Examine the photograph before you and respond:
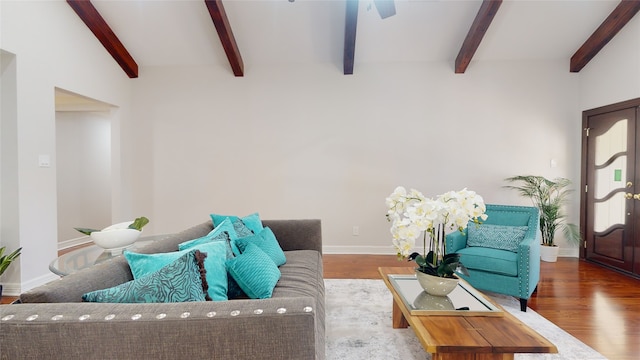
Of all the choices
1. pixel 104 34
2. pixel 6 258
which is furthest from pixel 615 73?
pixel 6 258

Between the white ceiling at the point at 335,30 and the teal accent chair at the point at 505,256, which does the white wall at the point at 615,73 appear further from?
the teal accent chair at the point at 505,256

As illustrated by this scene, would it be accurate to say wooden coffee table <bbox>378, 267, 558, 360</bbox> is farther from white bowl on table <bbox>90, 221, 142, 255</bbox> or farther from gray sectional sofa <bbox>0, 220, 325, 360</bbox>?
white bowl on table <bbox>90, 221, 142, 255</bbox>

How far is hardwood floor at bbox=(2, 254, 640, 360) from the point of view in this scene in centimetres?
208

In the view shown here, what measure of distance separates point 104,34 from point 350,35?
3.15 metres

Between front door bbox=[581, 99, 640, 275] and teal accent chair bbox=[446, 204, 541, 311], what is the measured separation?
168 centimetres

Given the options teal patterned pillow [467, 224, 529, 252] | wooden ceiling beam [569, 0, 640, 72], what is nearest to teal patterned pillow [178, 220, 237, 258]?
teal patterned pillow [467, 224, 529, 252]

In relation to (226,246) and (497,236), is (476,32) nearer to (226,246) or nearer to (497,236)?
(497,236)

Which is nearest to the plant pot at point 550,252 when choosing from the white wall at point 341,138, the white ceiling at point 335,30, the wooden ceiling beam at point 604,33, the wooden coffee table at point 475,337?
the white wall at point 341,138

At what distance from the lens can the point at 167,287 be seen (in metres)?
1.09

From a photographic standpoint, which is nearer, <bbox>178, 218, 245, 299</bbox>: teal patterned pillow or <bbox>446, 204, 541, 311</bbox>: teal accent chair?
<bbox>178, 218, 245, 299</bbox>: teal patterned pillow

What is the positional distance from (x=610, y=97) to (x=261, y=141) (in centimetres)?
463

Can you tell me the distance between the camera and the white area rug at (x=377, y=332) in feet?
6.09

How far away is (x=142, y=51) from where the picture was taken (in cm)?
407

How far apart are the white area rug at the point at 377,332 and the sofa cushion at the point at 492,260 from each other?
1.15 feet
